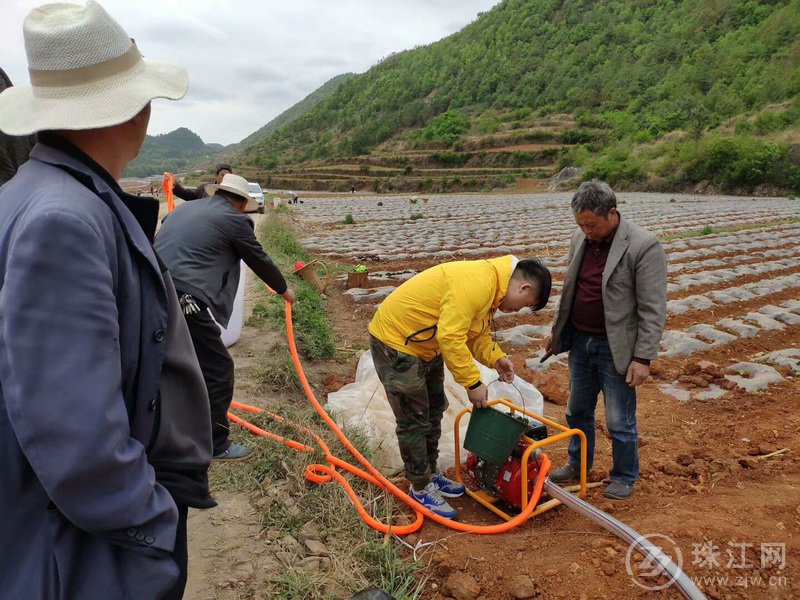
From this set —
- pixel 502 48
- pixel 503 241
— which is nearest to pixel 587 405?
pixel 503 241

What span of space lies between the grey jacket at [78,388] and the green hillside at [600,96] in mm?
31213

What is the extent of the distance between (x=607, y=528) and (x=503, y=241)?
34.1 ft

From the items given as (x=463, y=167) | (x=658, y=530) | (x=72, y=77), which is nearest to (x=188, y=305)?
(x=72, y=77)

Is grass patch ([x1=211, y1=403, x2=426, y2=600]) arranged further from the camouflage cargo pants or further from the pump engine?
the pump engine

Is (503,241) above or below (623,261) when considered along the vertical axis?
below

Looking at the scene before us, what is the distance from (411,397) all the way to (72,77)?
90.8 inches

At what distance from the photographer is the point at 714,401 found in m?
4.77

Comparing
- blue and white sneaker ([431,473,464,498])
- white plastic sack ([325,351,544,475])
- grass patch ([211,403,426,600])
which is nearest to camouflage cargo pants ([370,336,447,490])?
blue and white sneaker ([431,473,464,498])

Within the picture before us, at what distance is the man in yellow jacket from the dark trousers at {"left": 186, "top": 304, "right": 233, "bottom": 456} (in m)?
0.98

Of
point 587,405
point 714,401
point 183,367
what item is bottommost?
point 714,401

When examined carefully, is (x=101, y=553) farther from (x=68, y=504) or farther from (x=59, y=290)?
(x=59, y=290)

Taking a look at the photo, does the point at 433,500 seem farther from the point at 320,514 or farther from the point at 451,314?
the point at 451,314

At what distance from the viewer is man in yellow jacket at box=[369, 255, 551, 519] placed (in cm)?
280

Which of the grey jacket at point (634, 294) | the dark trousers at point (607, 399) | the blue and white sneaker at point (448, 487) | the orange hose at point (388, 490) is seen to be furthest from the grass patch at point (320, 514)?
the grey jacket at point (634, 294)
